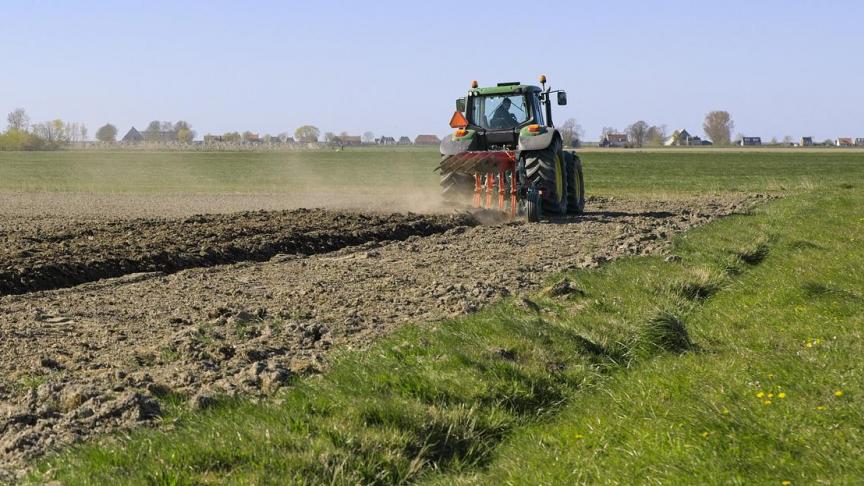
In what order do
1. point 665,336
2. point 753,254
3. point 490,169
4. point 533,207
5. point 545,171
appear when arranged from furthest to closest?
point 490,169 → point 545,171 → point 533,207 → point 753,254 → point 665,336

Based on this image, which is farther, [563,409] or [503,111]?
[503,111]

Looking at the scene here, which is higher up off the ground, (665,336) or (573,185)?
(573,185)

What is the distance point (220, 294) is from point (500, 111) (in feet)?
37.5

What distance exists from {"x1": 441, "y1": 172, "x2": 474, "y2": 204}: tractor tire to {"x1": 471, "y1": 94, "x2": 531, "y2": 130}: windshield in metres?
1.14

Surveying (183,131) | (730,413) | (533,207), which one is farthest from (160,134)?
(730,413)

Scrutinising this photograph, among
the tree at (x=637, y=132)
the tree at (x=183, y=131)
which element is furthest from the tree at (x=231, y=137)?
the tree at (x=637, y=132)

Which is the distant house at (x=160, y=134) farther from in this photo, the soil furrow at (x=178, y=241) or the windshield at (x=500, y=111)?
the soil furrow at (x=178, y=241)

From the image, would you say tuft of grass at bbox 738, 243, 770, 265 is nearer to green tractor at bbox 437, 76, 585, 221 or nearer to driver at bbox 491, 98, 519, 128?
green tractor at bbox 437, 76, 585, 221

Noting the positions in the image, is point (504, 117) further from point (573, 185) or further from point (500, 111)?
point (573, 185)

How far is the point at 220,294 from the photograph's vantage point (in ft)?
32.9

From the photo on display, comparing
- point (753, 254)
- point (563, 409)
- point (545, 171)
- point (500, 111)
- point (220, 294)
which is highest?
point (500, 111)

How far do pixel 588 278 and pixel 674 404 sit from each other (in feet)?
15.5

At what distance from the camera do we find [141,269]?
12062 mm

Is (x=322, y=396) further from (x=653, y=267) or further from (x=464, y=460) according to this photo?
(x=653, y=267)
